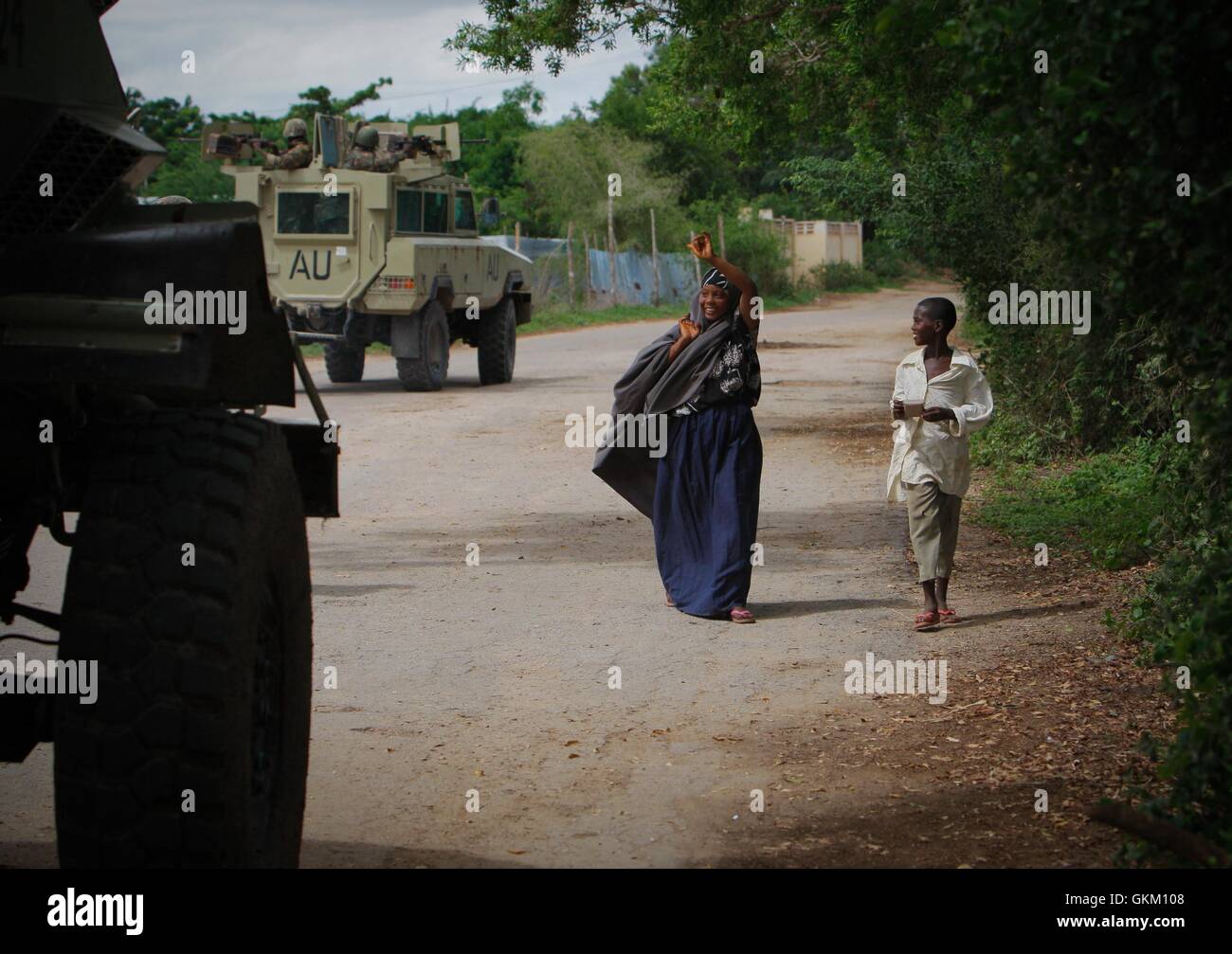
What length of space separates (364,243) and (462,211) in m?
2.25

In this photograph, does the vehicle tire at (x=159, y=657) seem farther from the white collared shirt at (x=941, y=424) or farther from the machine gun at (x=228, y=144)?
the machine gun at (x=228, y=144)

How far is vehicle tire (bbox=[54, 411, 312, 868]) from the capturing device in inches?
113

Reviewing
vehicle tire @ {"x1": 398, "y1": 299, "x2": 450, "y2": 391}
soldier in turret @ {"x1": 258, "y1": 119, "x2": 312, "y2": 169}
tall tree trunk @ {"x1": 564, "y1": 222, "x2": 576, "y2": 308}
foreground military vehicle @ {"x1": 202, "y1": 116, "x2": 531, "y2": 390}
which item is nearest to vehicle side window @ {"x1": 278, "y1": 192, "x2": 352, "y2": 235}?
foreground military vehicle @ {"x1": 202, "y1": 116, "x2": 531, "y2": 390}

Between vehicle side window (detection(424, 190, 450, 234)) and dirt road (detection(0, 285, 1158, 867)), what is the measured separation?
26.6 feet

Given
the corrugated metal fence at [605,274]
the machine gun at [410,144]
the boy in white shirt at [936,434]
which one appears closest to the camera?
the boy in white shirt at [936,434]

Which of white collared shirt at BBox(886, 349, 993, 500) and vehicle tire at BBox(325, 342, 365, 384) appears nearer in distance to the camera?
white collared shirt at BBox(886, 349, 993, 500)

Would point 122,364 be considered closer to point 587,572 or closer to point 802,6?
point 587,572

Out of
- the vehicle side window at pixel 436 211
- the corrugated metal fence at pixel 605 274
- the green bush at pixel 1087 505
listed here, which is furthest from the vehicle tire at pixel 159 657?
the corrugated metal fence at pixel 605 274

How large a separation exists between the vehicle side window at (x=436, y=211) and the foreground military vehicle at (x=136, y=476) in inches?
686

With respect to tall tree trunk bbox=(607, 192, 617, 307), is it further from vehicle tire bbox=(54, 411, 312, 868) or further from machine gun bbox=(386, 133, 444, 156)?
vehicle tire bbox=(54, 411, 312, 868)

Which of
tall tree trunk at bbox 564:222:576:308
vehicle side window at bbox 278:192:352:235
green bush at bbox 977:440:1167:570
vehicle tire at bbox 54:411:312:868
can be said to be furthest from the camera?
tall tree trunk at bbox 564:222:576:308

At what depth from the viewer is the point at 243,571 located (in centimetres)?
301

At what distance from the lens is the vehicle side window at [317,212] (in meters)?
19.6
